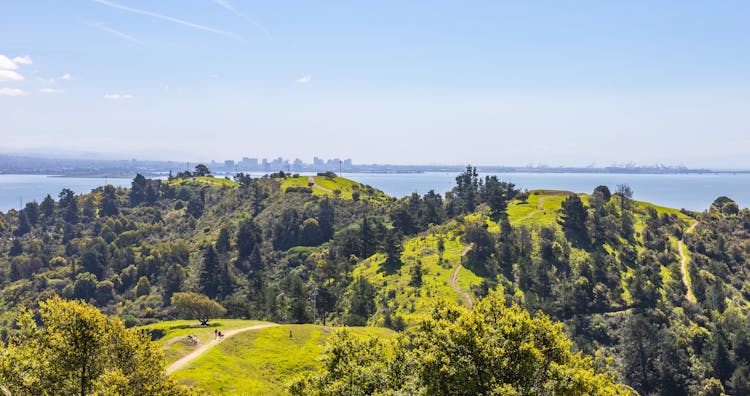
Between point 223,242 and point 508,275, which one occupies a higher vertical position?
point 508,275

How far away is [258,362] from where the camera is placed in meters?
63.8

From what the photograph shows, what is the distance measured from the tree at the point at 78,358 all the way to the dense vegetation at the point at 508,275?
44459 mm

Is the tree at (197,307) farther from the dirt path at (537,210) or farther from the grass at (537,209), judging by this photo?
the dirt path at (537,210)

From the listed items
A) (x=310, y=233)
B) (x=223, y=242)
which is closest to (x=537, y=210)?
(x=310, y=233)

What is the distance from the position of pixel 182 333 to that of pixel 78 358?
4648 centimetres

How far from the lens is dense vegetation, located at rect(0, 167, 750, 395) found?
314ft

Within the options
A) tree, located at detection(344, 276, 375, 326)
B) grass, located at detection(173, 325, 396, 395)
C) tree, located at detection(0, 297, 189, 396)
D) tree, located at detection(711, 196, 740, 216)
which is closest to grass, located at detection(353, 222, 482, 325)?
tree, located at detection(344, 276, 375, 326)

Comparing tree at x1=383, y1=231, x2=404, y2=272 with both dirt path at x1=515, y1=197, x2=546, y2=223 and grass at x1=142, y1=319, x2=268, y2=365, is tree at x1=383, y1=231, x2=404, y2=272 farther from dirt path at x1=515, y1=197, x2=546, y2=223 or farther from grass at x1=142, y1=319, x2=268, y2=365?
grass at x1=142, y1=319, x2=268, y2=365

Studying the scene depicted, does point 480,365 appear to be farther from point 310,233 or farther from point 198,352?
point 310,233

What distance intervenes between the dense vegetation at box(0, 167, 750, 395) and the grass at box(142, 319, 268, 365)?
15448mm

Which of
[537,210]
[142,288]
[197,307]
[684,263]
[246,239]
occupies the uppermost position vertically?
[537,210]

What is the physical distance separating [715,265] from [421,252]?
8254cm

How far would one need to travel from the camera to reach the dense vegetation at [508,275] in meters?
95.8

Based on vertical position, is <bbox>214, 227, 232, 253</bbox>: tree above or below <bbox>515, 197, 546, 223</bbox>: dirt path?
below
